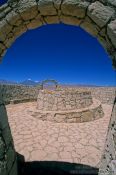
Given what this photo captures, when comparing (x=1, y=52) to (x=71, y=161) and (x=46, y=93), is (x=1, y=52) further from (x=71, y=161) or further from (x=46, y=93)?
(x=46, y=93)

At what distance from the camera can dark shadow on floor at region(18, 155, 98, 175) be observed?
445 cm

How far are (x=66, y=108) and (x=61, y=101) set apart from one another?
58 centimetres

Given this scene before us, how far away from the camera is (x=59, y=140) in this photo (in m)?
6.90

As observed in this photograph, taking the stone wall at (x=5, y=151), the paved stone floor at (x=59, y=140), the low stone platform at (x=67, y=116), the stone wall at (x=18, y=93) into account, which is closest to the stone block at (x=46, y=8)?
the stone wall at (x=5, y=151)

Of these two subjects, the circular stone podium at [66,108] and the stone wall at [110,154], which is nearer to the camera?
the stone wall at [110,154]

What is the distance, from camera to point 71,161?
518 centimetres

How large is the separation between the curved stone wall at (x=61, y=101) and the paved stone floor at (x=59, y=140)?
4.99 ft

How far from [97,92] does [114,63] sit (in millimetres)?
18909

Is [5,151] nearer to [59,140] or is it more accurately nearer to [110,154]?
[110,154]

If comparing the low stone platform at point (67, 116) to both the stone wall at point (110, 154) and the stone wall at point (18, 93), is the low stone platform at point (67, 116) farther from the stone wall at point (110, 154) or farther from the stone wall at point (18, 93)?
the stone wall at point (110, 154)

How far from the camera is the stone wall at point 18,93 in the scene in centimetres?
1516

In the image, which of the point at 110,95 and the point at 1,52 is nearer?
the point at 1,52

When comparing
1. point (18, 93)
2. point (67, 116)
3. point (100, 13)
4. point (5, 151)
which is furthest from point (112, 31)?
point (18, 93)

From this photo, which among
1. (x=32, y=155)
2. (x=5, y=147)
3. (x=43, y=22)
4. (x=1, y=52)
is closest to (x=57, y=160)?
(x=32, y=155)
